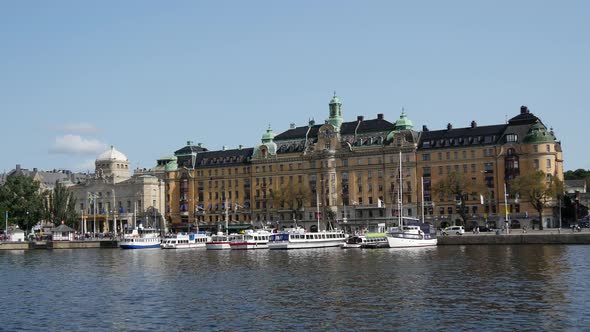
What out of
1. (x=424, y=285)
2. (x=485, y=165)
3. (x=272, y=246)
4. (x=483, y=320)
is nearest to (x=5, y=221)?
(x=272, y=246)

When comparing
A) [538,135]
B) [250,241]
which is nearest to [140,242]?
[250,241]

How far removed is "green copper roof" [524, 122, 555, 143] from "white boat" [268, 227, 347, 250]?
1902 inches

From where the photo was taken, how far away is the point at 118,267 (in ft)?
348

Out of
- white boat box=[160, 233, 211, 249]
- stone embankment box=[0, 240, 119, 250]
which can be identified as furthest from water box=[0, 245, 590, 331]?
stone embankment box=[0, 240, 119, 250]

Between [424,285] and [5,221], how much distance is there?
153901mm

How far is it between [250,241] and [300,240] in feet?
Result: 40.9

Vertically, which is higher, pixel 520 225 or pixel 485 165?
pixel 485 165

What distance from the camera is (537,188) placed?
510 ft

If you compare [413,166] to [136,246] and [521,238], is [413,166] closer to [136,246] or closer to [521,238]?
[521,238]

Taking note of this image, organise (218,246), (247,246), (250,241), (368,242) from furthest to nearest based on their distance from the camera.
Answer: (218,246) < (250,241) < (247,246) < (368,242)

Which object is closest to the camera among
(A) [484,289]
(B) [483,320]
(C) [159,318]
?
(B) [483,320]

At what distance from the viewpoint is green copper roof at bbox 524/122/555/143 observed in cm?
16950

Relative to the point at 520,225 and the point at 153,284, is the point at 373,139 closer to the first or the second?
the point at 520,225

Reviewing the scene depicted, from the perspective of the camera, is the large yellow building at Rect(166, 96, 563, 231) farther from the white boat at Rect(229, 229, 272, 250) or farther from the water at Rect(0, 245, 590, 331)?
the water at Rect(0, 245, 590, 331)
